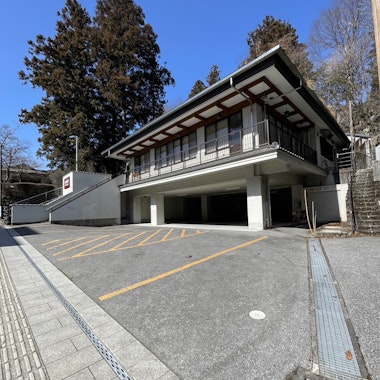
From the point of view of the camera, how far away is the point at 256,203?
415 inches

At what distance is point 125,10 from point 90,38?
577cm

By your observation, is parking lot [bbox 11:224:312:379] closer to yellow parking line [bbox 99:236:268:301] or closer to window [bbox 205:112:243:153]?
yellow parking line [bbox 99:236:268:301]

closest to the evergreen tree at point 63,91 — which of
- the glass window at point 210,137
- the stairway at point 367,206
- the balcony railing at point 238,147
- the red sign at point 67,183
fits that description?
the red sign at point 67,183

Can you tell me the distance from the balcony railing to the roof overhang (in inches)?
49.3

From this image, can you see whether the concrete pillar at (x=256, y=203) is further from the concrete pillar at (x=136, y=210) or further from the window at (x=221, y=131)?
the concrete pillar at (x=136, y=210)

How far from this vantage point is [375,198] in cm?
834

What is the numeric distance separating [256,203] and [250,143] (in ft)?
9.43

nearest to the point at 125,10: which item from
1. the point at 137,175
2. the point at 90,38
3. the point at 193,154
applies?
the point at 90,38

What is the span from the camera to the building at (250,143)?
934 centimetres

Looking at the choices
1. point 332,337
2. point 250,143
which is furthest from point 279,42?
point 332,337

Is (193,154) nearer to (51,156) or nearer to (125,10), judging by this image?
(51,156)

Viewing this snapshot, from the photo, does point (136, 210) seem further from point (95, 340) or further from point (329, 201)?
point (95, 340)

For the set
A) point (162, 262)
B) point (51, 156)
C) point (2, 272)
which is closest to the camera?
point (2, 272)

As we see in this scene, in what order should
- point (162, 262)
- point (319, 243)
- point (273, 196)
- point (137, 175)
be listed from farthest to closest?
1. point (137, 175)
2. point (273, 196)
3. point (319, 243)
4. point (162, 262)
